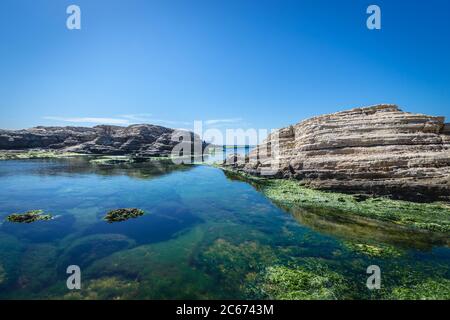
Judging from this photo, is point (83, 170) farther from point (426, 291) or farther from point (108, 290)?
point (426, 291)

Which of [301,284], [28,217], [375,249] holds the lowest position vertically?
[301,284]

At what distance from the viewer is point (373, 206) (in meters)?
21.3

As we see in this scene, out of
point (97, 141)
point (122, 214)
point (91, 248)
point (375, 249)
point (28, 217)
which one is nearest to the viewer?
point (375, 249)

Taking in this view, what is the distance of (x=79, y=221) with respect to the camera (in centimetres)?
1852

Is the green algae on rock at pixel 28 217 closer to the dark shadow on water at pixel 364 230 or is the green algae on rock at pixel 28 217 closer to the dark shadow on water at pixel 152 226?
the dark shadow on water at pixel 152 226

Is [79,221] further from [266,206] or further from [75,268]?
[266,206]

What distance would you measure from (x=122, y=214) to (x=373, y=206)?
870 inches

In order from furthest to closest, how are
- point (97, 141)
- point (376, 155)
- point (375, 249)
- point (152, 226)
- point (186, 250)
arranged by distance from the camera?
point (97, 141) < point (376, 155) < point (152, 226) < point (186, 250) < point (375, 249)

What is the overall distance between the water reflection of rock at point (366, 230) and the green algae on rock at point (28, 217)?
20.4 metres

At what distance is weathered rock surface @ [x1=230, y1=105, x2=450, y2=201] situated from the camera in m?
22.3

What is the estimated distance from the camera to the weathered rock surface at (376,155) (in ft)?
73.2

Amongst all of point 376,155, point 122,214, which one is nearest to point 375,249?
point 376,155
